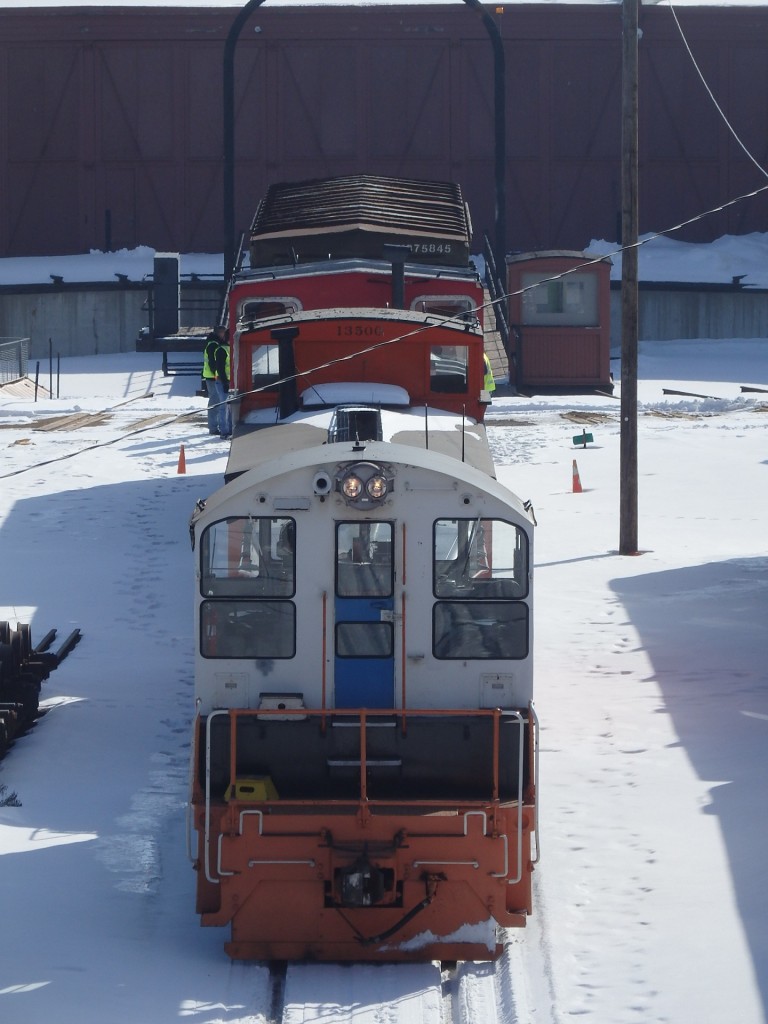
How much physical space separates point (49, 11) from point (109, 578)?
113 ft

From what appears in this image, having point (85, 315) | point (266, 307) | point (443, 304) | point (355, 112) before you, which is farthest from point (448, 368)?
point (355, 112)

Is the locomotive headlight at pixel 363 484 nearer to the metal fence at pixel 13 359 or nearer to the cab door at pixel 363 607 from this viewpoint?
the cab door at pixel 363 607

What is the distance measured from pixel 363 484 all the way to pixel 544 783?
3204 mm

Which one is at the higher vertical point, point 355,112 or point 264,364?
point 355,112

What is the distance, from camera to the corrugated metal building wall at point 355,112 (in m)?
44.2

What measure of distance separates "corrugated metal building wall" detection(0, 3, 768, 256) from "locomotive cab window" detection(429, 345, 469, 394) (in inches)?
1240

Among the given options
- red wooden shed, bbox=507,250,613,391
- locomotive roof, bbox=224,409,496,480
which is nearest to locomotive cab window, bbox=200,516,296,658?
locomotive roof, bbox=224,409,496,480

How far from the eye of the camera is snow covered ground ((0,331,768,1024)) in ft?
22.4

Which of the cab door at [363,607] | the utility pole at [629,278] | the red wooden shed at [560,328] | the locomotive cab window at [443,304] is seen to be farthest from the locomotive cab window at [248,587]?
the red wooden shed at [560,328]

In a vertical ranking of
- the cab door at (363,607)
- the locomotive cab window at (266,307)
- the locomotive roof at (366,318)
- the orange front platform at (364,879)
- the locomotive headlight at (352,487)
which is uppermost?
the locomotive cab window at (266,307)

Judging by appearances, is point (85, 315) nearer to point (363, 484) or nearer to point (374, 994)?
point (363, 484)

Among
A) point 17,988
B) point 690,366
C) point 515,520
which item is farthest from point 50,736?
point 690,366

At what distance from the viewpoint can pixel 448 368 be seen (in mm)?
14133

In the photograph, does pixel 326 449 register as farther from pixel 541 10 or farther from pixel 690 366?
pixel 541 10
